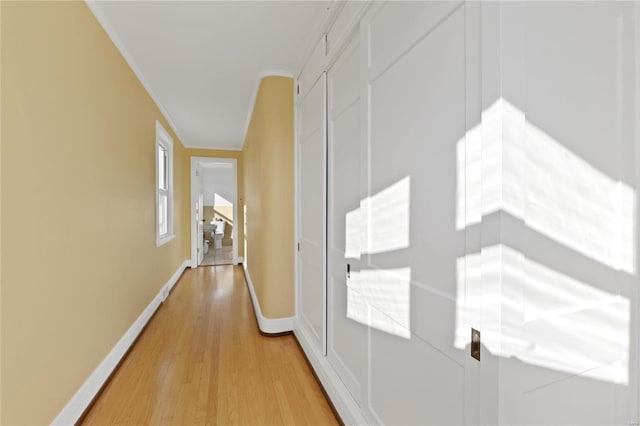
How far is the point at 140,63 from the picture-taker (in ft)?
9.19

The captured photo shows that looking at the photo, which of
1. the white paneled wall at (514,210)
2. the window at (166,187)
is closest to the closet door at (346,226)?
the white paneled wall at (514,210)

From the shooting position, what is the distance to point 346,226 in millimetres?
1822

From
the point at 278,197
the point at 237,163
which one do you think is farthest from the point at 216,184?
the point at 278,197

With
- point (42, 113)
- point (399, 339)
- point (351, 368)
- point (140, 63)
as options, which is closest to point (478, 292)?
point (399, 339)

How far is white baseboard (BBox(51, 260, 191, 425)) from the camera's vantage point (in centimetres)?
168

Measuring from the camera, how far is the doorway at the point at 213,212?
6234 mm

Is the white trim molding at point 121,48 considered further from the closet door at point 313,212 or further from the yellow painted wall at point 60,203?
the closet door at point 313,212

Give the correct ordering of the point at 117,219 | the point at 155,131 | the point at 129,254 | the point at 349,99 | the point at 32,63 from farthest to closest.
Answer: the point at 155,131, the point at 129,254, the point at 117,219, the point at 349,99, the point at 32,63

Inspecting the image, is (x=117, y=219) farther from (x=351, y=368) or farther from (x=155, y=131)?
(x=351, y=368)

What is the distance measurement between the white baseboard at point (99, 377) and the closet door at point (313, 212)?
Result: 1.45 meters

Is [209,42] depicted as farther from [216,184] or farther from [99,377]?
[216,184]

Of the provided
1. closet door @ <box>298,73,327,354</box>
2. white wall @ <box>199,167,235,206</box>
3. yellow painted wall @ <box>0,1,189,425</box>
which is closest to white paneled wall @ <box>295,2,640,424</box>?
closet door @ <box>298,73,327,354</box>

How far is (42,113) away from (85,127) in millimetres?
465

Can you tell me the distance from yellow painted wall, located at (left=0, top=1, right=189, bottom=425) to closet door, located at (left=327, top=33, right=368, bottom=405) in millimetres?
1502
